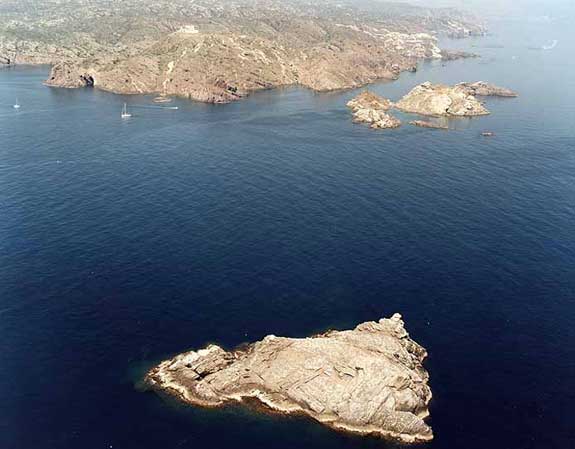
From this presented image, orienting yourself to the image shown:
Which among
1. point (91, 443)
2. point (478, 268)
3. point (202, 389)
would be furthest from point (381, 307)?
point (91, 443)

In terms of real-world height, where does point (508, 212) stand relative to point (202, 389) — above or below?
above

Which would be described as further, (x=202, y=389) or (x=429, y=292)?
(x=429, y=292)

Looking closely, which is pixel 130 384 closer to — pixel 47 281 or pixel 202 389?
pixel 202 389

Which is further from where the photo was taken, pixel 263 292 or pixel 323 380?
pixel 263 292

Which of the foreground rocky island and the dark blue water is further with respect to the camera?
the foreground rocky island

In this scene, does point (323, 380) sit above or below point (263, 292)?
below

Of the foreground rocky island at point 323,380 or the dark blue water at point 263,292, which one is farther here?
the foreground rocky island at point 323,380

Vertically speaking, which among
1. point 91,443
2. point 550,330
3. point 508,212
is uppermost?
point 508,212

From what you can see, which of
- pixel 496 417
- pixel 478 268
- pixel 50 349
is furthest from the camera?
pixel 478 268
